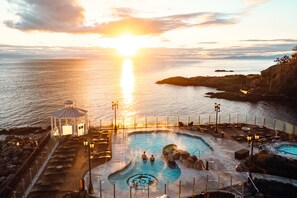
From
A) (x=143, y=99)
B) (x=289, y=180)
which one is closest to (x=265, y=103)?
(x=143, y=99)

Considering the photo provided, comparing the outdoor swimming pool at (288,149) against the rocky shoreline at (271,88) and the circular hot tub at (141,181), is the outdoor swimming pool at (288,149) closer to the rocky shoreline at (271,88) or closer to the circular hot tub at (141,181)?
the circular hot tub at (141,181)

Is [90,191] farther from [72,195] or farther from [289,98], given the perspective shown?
[289,98]

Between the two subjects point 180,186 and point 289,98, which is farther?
point 289,98

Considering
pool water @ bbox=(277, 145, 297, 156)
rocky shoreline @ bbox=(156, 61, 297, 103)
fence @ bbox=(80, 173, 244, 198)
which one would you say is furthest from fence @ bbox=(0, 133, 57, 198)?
rocky shoreline @ bbox=(156, 61, 297, 103)

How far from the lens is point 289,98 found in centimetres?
9088

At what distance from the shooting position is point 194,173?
26.3 metres

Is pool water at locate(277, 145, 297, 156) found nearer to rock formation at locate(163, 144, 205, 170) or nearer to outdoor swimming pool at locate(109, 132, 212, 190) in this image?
outdoor swimming pool at locate(109, 132, 212, 190)

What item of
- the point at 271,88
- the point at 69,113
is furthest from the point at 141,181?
the point at 271,88

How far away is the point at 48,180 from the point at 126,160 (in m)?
8.12

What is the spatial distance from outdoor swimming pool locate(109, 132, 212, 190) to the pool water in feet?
26.3

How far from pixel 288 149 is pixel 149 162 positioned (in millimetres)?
16244

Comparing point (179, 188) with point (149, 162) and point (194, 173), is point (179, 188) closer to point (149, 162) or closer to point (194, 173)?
point (194, 173)

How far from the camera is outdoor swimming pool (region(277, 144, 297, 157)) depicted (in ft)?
101

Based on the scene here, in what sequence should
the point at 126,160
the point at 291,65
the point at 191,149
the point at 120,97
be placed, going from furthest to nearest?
the point at 120,97
the point at 291,65
the point at 191,149
the point at 126,160
